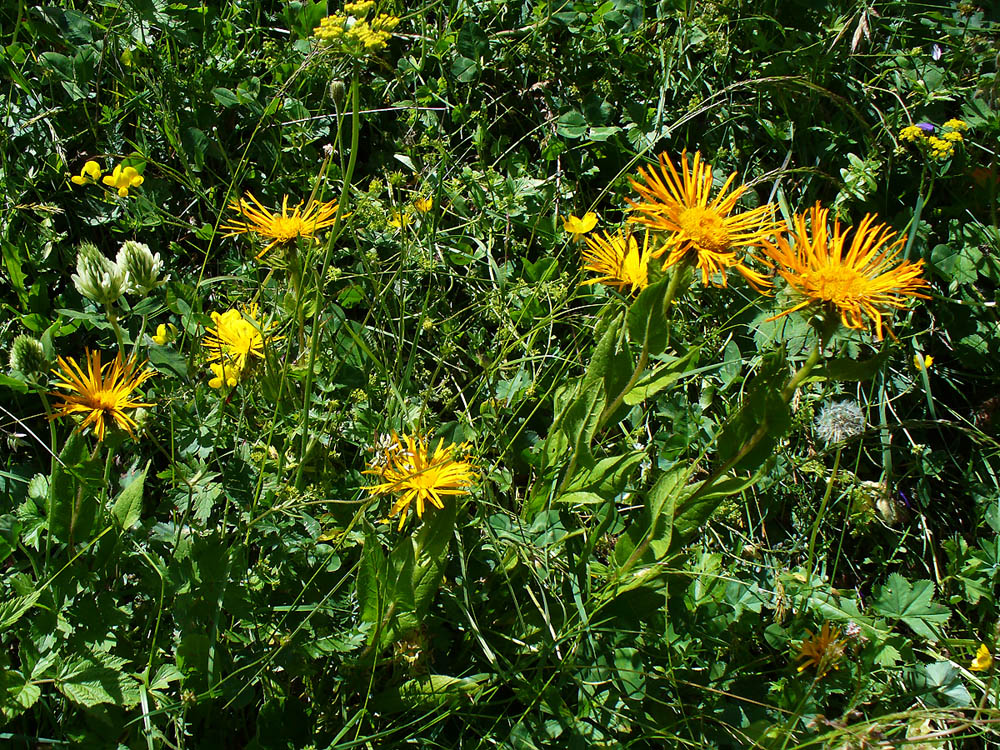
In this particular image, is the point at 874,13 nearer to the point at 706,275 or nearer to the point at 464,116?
the point at 464,116

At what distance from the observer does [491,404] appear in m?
2.08

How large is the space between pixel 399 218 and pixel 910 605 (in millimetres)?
1658

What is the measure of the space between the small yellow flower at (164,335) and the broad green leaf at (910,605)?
1.91m

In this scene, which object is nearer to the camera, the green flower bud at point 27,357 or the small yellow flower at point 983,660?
the green flower bud at point 27,357

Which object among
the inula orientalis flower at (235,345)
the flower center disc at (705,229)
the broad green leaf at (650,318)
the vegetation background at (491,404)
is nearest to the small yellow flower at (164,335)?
the vegetation background at (491,404)

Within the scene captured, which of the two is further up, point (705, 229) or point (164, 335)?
point (705, 229)

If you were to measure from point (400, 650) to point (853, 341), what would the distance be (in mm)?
1565

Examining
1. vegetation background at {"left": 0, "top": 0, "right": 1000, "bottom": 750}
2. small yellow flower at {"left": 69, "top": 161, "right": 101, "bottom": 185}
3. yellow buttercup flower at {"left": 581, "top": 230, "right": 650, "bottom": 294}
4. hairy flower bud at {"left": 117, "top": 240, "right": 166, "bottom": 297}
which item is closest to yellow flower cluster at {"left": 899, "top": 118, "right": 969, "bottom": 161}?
vegetation background at {"left": 0, "top": 0, "right": 1000, "bottom": 750}

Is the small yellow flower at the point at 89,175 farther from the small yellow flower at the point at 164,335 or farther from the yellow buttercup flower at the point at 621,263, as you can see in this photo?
the yellow buttercup flower at the point at 621,263

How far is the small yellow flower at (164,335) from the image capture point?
1.97 meters

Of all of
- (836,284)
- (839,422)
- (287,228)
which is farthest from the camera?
(839,422)

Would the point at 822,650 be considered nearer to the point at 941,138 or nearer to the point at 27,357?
the point at 941,138

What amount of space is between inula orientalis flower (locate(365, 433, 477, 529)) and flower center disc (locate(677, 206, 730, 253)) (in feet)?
2.06

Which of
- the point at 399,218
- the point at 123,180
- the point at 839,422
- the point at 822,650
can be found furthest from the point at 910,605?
the point at 123,180
